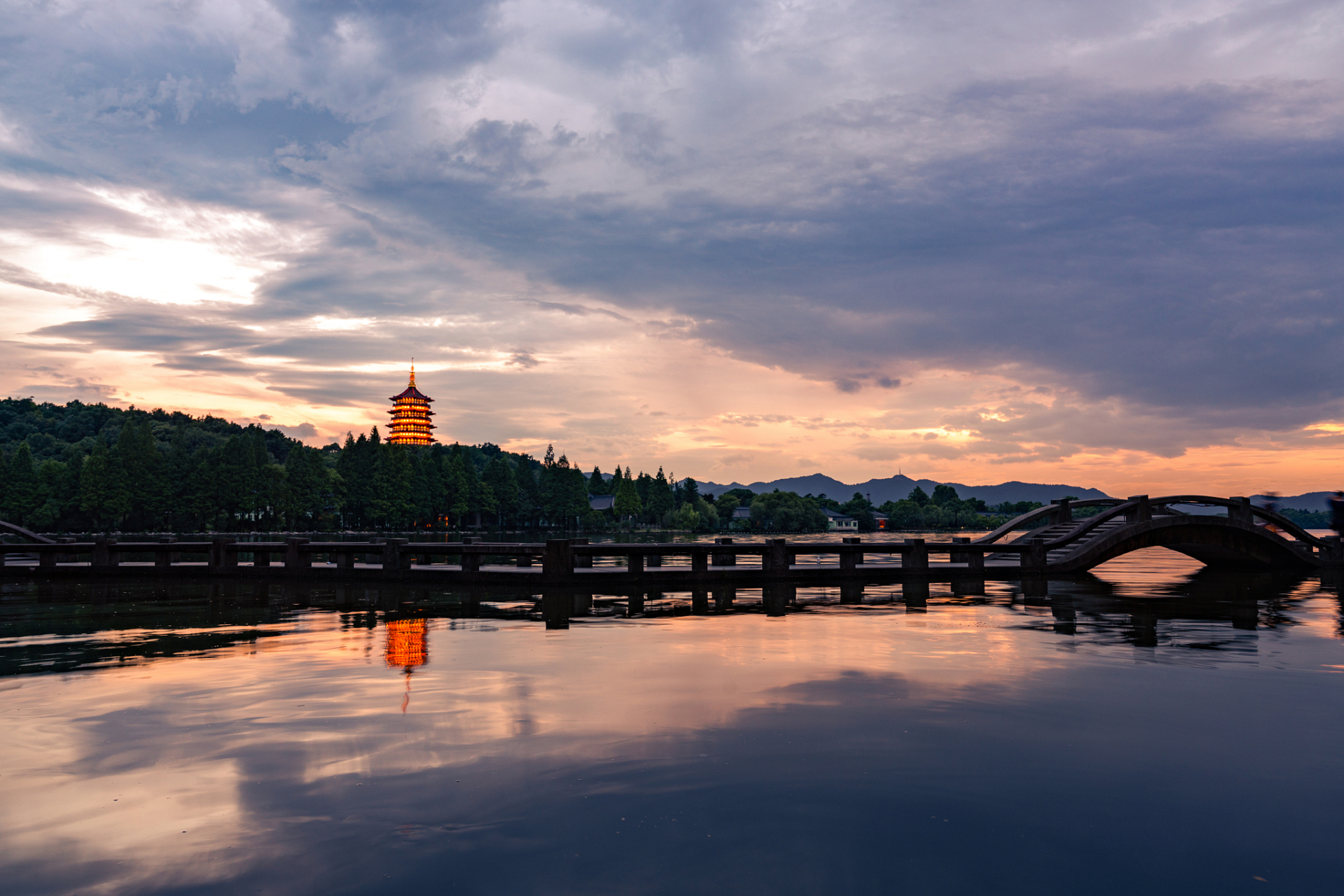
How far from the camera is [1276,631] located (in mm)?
16109

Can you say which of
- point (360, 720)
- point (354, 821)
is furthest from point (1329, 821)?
point (360, 720)

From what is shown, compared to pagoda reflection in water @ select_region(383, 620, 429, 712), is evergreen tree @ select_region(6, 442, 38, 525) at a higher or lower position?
higher

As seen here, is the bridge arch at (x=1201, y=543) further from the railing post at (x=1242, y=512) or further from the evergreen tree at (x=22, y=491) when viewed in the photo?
the evergreen tree at (x=22, y=491)

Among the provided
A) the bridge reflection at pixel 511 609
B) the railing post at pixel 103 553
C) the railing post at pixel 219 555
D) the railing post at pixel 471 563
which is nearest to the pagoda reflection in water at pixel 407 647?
the bridge reflection at pixel 511 609

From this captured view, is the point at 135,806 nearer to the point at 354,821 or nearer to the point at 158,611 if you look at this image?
the point at 354,821

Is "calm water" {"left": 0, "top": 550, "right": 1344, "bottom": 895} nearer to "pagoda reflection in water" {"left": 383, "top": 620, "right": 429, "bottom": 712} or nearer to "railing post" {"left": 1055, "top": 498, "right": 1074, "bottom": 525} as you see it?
"pagoda reflection in water" {"left": 383, "top": 620, "right": 429, "bottom": 712}

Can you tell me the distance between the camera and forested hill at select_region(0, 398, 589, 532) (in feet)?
360

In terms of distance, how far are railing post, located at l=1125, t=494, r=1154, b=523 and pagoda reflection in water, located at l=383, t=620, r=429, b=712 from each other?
27259 mm

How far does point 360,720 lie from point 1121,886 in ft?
23.6

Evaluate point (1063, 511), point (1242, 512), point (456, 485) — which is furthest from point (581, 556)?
point (456, 485)

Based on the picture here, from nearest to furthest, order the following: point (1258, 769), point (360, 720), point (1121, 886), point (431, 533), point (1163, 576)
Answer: point (1121, 886) < point (1258, 769) < point (360, 720) < point (1163, 576) < point (431, 533)

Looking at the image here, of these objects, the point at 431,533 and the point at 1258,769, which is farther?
Result: the point at 431,533

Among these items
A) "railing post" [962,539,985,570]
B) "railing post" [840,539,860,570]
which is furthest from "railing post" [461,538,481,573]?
"railing post" [962,539,985,570]

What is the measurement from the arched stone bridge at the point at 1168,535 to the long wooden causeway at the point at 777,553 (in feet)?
0.17
